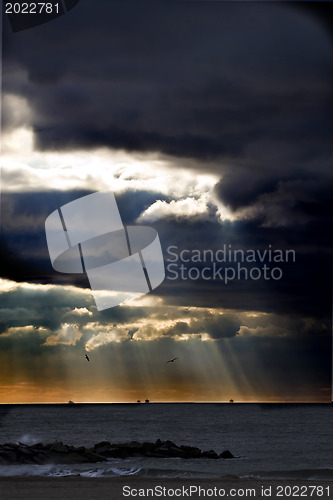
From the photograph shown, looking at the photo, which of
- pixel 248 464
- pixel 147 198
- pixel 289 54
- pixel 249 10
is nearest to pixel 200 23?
pixel 249 10

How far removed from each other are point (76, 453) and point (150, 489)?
9.36 ft

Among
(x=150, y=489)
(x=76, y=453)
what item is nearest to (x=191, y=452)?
(x=76, y=453)

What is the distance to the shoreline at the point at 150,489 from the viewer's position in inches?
123

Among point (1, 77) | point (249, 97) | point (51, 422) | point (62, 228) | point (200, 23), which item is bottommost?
point (51, 422)

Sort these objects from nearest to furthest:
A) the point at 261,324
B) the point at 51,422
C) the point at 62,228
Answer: the point at 62,228 < the point at 261,324 < the point at 51,422

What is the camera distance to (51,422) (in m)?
13.4

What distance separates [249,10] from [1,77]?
1.28 meters

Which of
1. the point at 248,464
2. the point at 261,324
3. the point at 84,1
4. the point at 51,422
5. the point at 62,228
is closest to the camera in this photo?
the point at 84,1

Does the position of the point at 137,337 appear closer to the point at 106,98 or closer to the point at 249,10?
the point at 106,98
